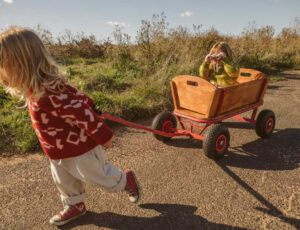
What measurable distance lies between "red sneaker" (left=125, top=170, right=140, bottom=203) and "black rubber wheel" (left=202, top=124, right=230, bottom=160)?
3.63 ft

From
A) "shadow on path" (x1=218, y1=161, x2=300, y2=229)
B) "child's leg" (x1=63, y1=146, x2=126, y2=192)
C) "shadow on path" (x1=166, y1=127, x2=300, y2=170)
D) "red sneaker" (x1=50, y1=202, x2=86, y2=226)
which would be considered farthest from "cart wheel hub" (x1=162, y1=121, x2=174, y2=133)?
"red sneaker" (x1=50, y1=202, x2=86, y2=226)

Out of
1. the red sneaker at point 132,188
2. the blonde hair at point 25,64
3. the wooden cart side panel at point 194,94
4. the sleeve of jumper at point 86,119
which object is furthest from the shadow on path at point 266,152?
the blonde hair at point 25,64

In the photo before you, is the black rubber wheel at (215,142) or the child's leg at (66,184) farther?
the black rubber wheel at (215,142)

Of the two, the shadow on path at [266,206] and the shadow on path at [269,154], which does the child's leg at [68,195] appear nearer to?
the shadow on path at [266,206]

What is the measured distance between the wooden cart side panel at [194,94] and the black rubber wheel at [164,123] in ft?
0.58

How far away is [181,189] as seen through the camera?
3.61 meters

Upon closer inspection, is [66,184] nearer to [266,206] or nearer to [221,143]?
[266,206]

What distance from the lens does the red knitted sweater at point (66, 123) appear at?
2600mm

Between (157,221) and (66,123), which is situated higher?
(66,123)

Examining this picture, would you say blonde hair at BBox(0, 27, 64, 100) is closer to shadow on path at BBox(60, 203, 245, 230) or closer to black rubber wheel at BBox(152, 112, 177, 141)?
shadow on path at BBox(60, 203, 245, 230)

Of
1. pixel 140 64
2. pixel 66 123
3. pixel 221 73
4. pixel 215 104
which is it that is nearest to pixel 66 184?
pixel 66 123

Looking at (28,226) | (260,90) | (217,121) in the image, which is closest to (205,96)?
(217,121)

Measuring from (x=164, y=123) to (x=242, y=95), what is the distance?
3.45 feet

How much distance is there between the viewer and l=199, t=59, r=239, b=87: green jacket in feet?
15.7
